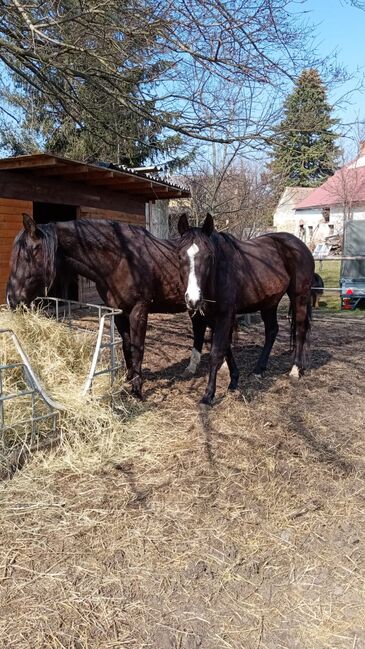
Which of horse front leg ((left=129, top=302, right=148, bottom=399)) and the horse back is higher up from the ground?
the horse back

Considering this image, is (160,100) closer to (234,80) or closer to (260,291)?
(234,80)

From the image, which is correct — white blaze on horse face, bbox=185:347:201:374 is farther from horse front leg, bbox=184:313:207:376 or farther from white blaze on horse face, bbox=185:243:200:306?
white blaze on horse face, bbox=185:243:200:306

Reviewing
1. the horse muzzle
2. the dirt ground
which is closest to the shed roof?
the horse muzzle

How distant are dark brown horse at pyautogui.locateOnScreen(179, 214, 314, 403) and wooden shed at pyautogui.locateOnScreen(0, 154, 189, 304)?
9.76 feet

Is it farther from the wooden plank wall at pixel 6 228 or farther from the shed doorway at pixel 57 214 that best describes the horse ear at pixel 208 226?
the shed doorway at pixel 57 214

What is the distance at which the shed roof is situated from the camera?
7.64 metres

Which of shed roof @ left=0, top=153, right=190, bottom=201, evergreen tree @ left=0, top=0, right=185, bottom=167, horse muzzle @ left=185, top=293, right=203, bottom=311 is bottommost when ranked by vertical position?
horse muzzle @ left=185, top=293, right=203, bottom=311

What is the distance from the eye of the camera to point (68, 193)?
9.48 metres

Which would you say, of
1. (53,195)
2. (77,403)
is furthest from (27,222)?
(53,195)

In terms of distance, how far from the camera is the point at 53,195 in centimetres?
911

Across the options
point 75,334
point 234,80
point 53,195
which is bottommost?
point 75,334

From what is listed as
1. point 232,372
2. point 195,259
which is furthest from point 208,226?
point 232,372

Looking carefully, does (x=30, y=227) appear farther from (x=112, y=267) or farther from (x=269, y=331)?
(x=269, y=331)

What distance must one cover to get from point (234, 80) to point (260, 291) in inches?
84.7
